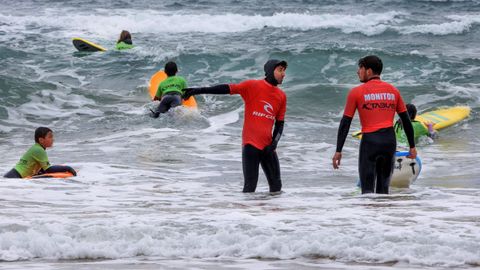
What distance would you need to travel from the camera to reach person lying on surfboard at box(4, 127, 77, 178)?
10.5 meters

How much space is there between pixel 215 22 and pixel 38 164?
22.0 m

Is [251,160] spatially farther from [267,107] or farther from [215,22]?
[215,22]

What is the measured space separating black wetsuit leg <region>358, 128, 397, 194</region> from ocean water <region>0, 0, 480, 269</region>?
0.68 ft

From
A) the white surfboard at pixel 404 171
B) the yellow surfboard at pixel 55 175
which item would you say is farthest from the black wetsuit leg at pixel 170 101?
the white surfboard at pixel 404 171

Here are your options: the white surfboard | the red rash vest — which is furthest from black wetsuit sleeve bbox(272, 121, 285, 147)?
the white surfboard

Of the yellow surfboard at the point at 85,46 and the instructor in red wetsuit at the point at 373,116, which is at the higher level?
the yellow surfboard at the point at 85,46

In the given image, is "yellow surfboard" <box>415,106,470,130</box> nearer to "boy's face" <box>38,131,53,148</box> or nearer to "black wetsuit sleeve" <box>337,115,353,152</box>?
"boy's face" <box>38,131,53,148</box>

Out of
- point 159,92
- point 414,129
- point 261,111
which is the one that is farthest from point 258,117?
point 159,92

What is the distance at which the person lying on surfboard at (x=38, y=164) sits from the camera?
10.5 meters

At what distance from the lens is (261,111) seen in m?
8.70

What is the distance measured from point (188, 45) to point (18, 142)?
1317cm

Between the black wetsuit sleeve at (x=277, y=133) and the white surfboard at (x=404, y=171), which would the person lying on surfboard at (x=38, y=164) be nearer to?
the black wetsuit sleeve at (x=277, y=133)

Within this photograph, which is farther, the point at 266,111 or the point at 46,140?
the point at 46,140

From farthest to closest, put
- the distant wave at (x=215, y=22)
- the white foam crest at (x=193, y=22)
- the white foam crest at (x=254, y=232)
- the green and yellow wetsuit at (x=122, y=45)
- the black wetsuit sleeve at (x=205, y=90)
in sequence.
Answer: the white foam crest at (x=193, y=22) < the distant wave at (x=215, y=22) < the green and yellow wetsuit at (x=122, y=45) < the black wetsuit sleeve at (x=205, y=90) < the white foam crest at (x=254, y=232)
